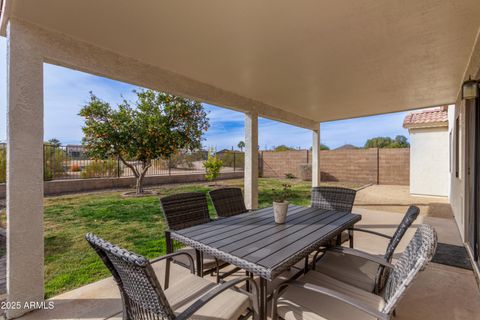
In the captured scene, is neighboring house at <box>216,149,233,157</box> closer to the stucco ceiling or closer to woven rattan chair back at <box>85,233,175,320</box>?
the stucco ceiling

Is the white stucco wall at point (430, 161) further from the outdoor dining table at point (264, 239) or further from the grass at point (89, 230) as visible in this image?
the outdoor dining table at point (264, 239)

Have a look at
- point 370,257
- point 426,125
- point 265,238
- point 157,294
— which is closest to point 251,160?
point 265,238

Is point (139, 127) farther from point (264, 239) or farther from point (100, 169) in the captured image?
point (264, 239)

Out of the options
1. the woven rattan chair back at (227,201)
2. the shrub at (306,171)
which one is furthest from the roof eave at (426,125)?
the woven rattan chair back at (227,201)

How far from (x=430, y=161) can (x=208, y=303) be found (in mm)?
9980

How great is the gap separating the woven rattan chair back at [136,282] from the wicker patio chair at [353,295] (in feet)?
2.48

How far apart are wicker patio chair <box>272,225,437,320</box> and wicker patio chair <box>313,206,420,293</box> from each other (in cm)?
9

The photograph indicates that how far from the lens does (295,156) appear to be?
14930 millimetres

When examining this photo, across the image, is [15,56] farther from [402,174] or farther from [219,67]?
[402,174]

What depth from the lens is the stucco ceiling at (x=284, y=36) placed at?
2.00 metres

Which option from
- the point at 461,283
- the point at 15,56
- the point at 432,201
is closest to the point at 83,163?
the point at 15,56

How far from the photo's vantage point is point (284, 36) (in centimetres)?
245

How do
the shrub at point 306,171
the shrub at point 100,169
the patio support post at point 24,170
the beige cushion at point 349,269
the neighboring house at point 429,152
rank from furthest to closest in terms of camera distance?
the shrub at point 306,171 < the shrub at point 100,169 < the neighboring house at point 429,152 < the patio support post at point 24,170 < the beige cushion at point 349,269

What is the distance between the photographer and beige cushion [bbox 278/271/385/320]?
4.94 feet
